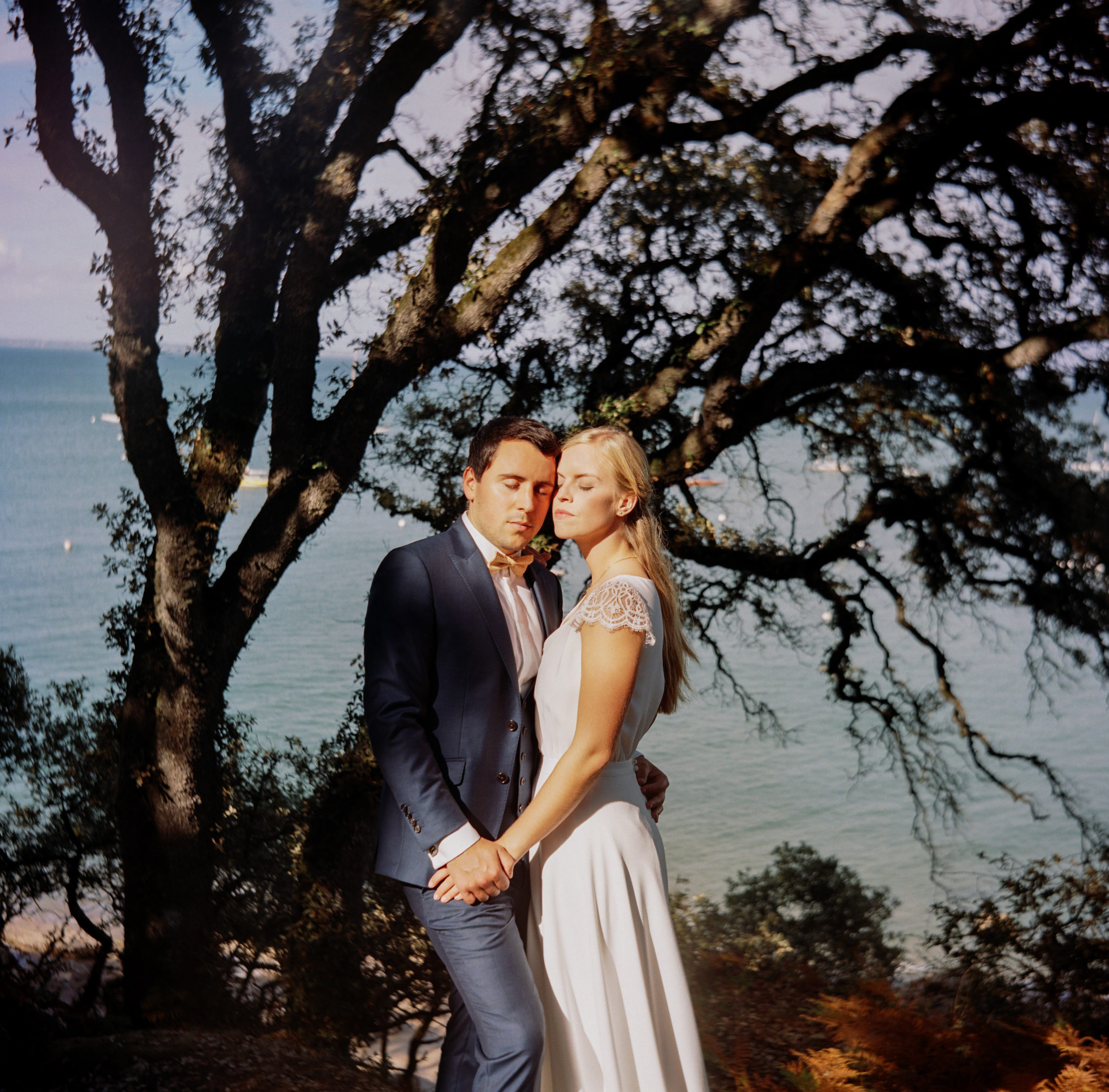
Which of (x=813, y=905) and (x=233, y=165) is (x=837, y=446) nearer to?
(x=813, y=905)

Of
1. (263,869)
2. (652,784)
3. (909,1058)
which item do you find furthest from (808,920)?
(652,784)

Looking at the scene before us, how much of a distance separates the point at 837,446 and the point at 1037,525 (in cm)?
112

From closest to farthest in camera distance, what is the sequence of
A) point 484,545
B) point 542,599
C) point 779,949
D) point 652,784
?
1. point 484,545
2. point 542,599
3. point 652,784
4. point 779,949

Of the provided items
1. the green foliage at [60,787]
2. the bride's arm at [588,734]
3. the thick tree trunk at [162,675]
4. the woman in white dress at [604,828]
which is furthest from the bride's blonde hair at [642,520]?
the green foliage at [60,787]

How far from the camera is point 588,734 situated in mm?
2100

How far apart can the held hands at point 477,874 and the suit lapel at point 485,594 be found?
15.7 inches

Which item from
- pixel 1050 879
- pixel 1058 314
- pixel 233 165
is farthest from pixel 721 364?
pixel 1050 879

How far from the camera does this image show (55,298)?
173 inches

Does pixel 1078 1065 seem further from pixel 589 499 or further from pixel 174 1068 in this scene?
pixel 174 1068

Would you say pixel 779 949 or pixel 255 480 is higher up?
pixel 255 480

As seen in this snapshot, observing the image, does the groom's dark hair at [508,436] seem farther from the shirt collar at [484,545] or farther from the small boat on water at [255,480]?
the small boat on water at [255,480]

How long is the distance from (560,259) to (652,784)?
117 inches

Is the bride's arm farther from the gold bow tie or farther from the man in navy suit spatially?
the gold bow tie

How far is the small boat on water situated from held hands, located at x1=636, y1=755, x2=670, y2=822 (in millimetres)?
2530
